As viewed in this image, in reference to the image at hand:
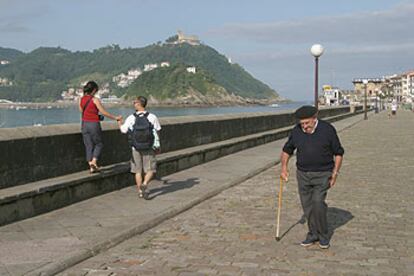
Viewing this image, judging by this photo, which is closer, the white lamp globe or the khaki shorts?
the khaki shorts

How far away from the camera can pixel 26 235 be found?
6.89 m

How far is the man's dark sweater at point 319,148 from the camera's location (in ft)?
21.6

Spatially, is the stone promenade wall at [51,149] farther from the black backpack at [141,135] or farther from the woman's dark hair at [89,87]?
the black backpack at [141,135]

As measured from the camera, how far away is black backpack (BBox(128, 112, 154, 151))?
8.98m

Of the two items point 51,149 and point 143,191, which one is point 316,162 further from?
point 51,149

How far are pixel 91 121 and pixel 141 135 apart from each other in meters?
0.86

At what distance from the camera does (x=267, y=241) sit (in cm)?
702

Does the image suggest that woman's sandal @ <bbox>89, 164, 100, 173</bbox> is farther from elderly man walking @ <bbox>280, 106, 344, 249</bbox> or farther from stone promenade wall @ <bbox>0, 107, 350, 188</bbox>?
elderly man walking @ <bbox>280, 106, 344, 249</bbox>

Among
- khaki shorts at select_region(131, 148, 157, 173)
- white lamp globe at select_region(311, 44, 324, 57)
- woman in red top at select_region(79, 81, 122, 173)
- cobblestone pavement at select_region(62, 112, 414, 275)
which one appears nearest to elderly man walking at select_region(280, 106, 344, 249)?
cobblestone pavement at select_region(62, 112, 414, 275)

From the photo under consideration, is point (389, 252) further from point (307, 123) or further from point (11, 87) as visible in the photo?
point (11, 87)

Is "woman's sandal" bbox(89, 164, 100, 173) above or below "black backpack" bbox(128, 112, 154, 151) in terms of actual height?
below

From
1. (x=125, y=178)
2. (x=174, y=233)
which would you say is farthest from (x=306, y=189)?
(x=125, y=178)

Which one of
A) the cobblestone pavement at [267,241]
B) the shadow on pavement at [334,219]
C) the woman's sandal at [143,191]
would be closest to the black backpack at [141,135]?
the woman's sandal at [143,191]

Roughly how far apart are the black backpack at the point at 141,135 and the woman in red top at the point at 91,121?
0.51 m
